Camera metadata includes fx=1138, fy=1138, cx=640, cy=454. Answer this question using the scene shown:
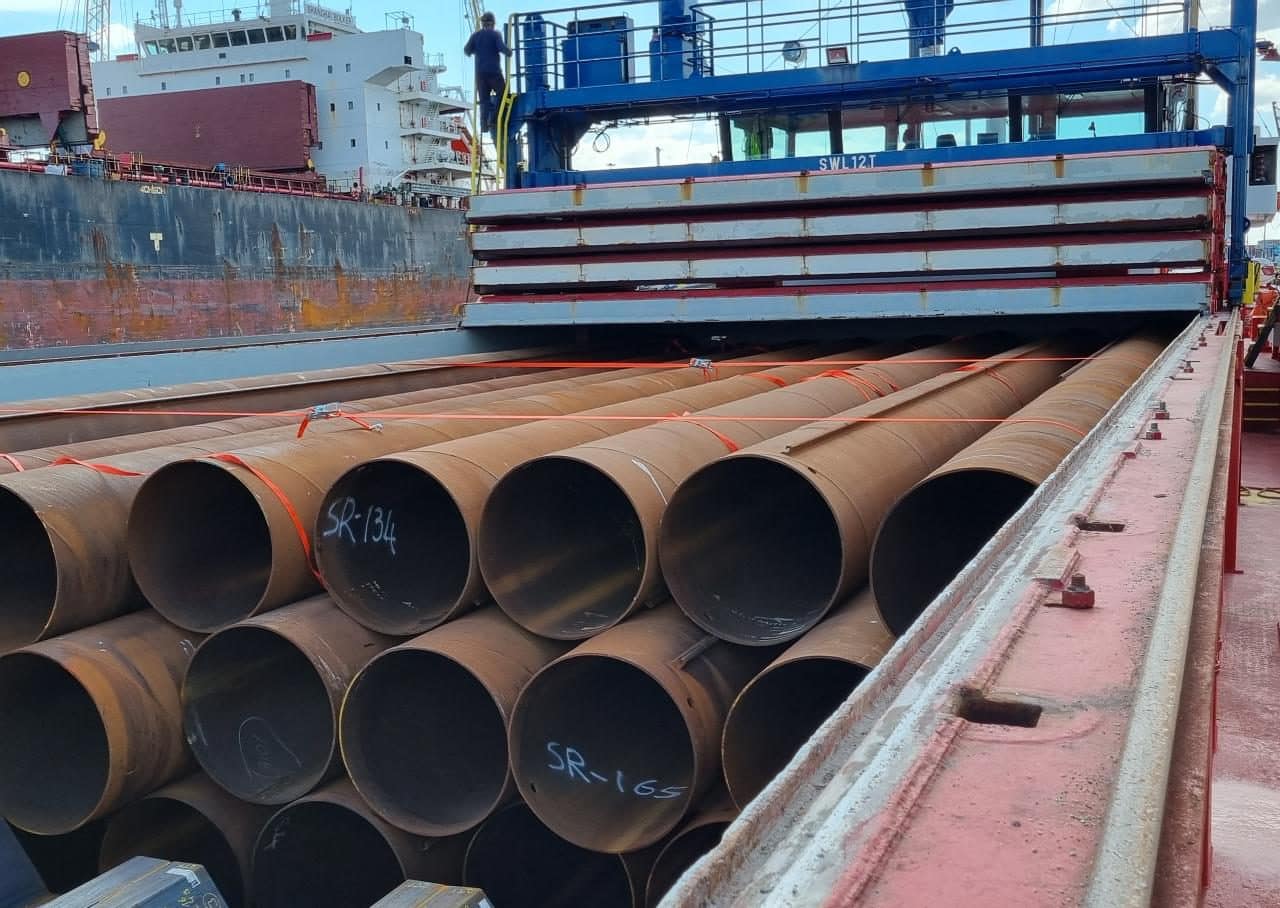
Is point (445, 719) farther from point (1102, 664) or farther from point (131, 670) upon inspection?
point (1102, 664)

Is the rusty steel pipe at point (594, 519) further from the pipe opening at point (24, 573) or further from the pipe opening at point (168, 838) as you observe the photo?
the pipe opening at point (24, 573)

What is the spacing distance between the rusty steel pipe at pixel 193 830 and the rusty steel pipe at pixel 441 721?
22.5 inches

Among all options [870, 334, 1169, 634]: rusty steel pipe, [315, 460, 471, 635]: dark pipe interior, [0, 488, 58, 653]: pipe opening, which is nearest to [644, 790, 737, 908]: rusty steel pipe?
[870, 334, 1169, 634]: rusty steel pipe

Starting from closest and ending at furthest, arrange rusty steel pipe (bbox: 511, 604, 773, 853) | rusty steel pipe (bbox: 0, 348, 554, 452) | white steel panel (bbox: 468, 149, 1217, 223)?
rusty steel pipe (bbox: 511, 604, 773, 853), rusty steel pipe (bbox: 0, 348, 554, 452), white steel panel (bbox: 468, 149, 1217, 223)

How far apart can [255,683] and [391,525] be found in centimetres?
76

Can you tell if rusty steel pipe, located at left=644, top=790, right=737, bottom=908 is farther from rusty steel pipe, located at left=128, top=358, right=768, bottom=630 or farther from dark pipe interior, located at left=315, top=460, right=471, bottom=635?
rusty steel pipe, located at left=128, top=358, right=768, bottom=630

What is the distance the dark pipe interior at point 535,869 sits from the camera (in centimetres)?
402

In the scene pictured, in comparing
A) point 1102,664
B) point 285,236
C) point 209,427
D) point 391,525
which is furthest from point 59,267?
point 1102,664

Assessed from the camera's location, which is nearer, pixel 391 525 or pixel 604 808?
pixel 604 808

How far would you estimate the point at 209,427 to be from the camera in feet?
18.8

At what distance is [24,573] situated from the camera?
480cm

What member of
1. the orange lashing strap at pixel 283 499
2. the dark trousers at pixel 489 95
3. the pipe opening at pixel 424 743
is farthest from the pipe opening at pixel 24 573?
the dark trousers at pixel 489 95

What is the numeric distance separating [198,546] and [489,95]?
6.72 metres

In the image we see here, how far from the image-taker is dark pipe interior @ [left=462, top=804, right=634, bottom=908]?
13.2 ft
